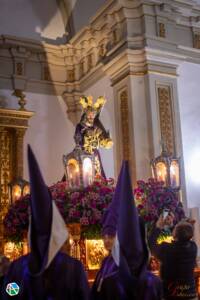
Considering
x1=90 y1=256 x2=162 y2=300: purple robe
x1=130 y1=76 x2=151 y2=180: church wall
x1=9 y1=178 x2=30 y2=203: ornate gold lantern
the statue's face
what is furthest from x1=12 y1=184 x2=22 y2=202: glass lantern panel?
x1=90 y1=256 x2=162 y2=300: purple robe

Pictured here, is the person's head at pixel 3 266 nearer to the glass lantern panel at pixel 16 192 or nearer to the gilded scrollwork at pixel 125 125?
the glass lantern panel at pixel 16 192

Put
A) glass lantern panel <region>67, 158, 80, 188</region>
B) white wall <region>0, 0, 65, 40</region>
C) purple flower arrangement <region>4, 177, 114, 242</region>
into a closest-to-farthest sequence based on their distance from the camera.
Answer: purple flower arrangement <region>4, 177, 114, 242</region>, glass lantern panel <region>67, 158, 80, 188</region>, white wall <region>0, 0, 65, 40</region>

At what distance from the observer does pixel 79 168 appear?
5781 mm

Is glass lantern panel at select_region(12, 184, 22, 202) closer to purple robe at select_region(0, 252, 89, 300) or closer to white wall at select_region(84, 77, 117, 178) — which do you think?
white wall at select_region(84, 77, 117, 178)

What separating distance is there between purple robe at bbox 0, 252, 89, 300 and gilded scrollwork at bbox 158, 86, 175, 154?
18.1 ft

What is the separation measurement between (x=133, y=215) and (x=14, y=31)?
843 centimetres

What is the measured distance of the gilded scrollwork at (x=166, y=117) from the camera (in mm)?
8062

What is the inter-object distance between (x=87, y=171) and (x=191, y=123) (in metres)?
3.33

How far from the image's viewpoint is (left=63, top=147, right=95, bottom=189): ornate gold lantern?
→ 5.76 meters

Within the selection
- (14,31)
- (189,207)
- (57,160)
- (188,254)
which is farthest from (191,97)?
(188,254)

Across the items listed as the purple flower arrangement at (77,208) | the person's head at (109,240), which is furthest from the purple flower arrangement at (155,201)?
the person's head at (109,240)

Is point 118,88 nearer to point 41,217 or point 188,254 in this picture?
point 188,254

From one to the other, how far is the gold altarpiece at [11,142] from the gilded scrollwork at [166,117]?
289cm

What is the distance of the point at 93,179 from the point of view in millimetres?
5871
